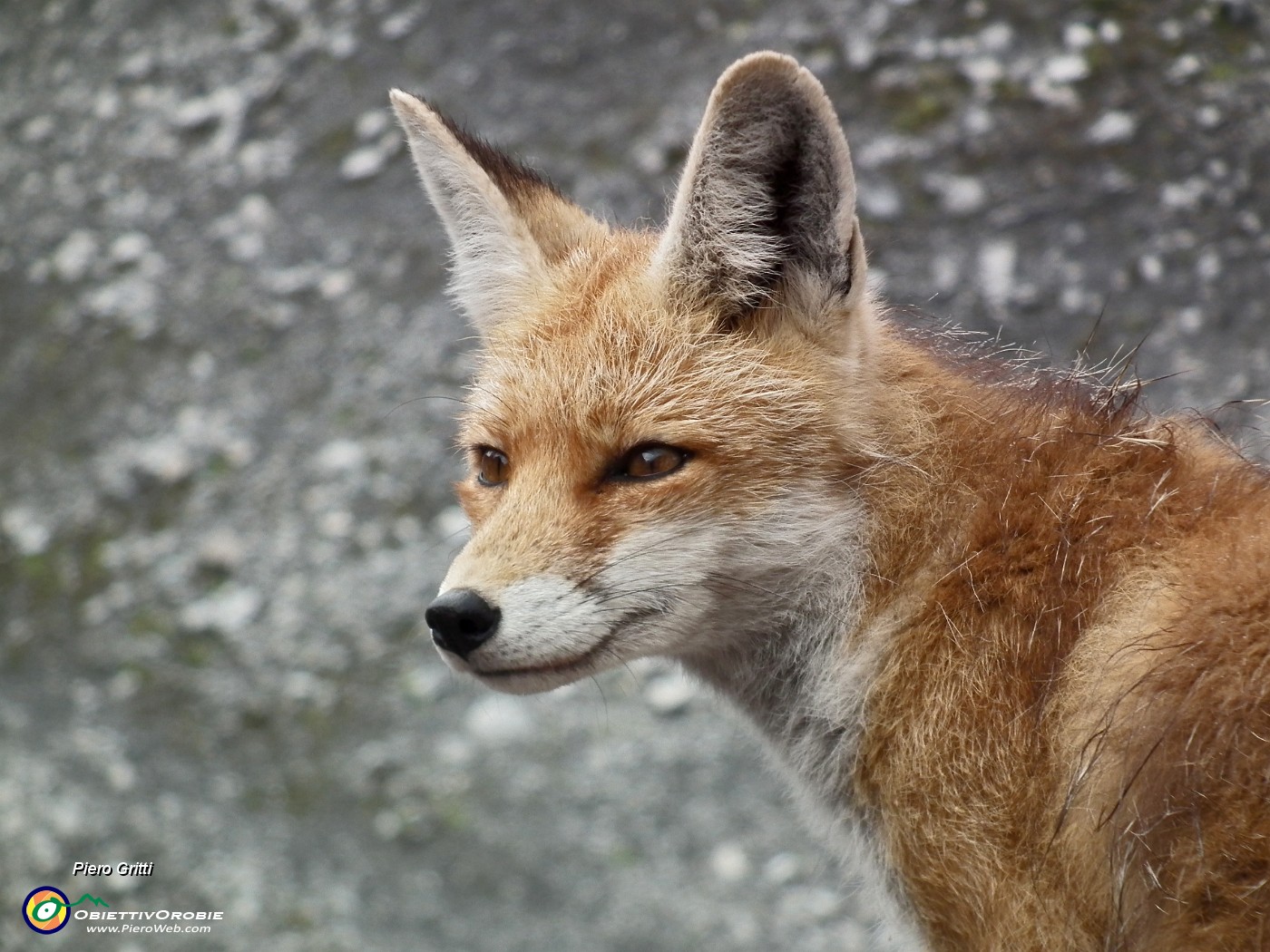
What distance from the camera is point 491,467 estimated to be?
12.7 ft

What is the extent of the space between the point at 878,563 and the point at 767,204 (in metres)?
1.15

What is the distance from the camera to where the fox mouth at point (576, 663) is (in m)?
3.30

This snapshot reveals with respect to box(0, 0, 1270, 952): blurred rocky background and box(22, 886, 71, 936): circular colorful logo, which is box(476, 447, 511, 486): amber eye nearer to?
box(0, 0, 1270, 952): blurred rocky background

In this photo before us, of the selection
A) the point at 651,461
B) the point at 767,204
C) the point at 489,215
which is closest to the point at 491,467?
the point at 651,461

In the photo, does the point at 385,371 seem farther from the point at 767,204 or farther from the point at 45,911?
the point at 767,204

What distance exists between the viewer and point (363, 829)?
643 cm

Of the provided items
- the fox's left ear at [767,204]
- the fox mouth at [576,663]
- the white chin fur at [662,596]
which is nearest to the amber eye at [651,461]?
the white chin fur at [662,596]

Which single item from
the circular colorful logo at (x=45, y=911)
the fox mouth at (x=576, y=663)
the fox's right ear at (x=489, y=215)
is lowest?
the circular colorful logo at (x=45, y=911)

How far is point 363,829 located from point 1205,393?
5.40 metres

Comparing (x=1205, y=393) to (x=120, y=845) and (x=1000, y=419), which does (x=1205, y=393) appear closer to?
(x=1000, y=419)

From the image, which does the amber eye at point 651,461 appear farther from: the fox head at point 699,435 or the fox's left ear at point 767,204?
the fox's left ear at point 767,204

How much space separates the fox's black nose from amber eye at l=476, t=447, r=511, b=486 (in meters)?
0.69

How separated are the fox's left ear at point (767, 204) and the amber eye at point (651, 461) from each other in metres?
0.57

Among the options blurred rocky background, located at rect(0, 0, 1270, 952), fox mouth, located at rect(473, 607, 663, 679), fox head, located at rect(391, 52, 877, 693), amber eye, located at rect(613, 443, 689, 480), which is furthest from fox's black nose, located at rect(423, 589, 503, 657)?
blurred rocky background, located at rect(0, 0, 1270, 952)
